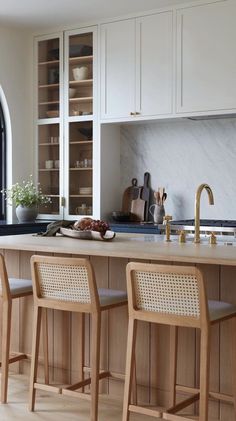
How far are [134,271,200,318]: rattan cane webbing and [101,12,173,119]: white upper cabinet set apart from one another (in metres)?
2.86

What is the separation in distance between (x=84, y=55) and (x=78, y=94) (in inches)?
14.4

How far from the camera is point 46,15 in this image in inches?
228

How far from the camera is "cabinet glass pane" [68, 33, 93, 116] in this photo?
6.06 meters

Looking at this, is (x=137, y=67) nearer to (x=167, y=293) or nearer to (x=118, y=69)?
(x=118, y=69)

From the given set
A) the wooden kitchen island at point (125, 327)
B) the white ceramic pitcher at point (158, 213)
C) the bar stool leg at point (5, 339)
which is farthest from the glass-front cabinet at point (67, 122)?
the bar stool leg at point (5, 339)

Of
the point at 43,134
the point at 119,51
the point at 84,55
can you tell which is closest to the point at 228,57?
the point at 119,51

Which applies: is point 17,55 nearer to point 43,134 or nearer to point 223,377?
point 43,134

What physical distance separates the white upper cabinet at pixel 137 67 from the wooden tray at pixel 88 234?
2.04 meters

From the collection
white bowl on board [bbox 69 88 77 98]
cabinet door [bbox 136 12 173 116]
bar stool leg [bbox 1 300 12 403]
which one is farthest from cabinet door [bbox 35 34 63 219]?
bar stool leg [bbox 1 300 12 403]

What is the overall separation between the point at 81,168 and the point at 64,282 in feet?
9.76

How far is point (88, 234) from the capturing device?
3799 millimetres

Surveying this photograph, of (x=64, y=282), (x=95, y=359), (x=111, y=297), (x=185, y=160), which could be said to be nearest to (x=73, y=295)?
(x=64, y=282)

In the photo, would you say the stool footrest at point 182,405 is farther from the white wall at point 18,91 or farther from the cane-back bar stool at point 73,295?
the white wall at point 18,91

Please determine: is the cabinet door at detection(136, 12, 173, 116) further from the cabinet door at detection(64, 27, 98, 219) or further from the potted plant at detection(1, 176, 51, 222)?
the potted plant at detection(1, 176, 51, 222)
